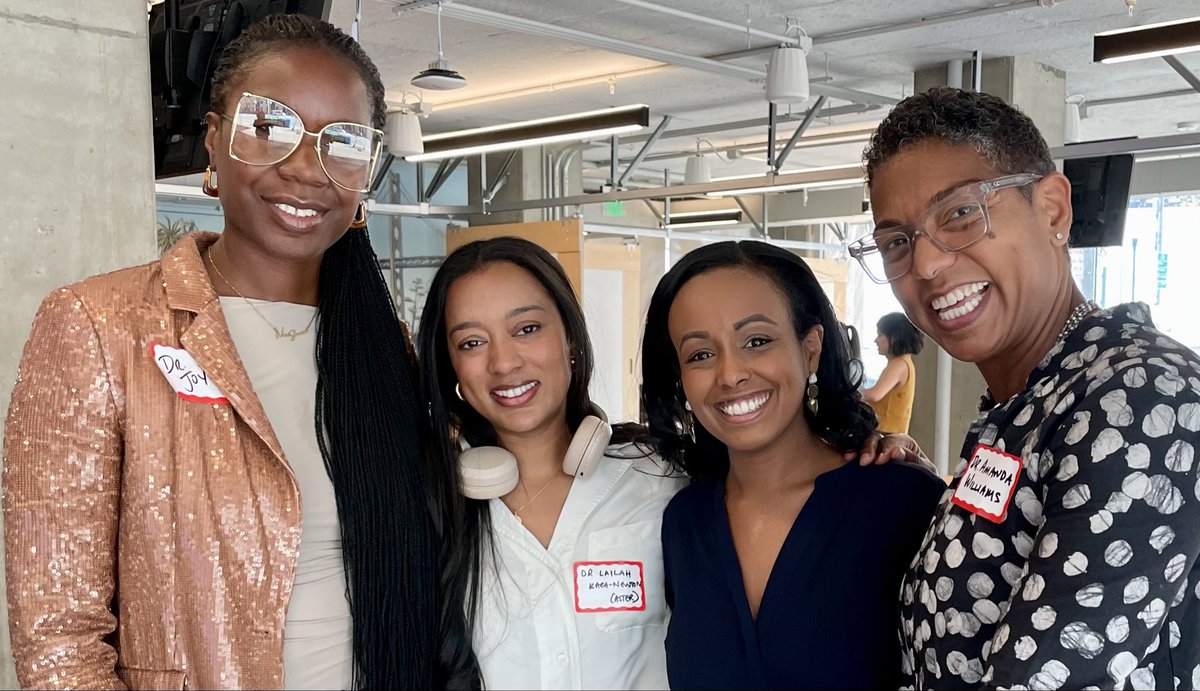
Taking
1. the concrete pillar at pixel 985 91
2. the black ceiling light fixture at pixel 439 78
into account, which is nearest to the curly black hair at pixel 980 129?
the black ceiling light fixture at pixel 439 78

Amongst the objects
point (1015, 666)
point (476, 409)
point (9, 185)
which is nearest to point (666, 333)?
point (476, 409)

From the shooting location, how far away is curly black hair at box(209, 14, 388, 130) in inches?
66.5

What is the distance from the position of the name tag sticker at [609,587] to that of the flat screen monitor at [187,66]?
1440 mm

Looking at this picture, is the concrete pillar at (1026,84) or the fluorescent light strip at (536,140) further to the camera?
the concrete pillar at (1026,84)

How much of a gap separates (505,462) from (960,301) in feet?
2.88

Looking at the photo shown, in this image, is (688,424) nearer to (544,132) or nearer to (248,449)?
(248,449)

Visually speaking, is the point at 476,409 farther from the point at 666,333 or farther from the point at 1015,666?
the point at 1015,666

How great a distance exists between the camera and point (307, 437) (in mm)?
1764

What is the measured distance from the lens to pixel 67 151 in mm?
2520

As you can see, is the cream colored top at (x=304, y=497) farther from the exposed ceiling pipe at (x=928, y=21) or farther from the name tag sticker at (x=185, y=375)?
the exposed ceiling pipe at (x=928, y=21)

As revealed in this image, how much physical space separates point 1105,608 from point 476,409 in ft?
3.92

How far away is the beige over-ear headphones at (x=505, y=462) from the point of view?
1933 millimetres

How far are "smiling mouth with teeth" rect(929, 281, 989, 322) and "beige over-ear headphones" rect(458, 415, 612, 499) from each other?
2.31ft

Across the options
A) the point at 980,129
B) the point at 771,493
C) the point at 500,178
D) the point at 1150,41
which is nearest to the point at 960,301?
the point at 980,129
